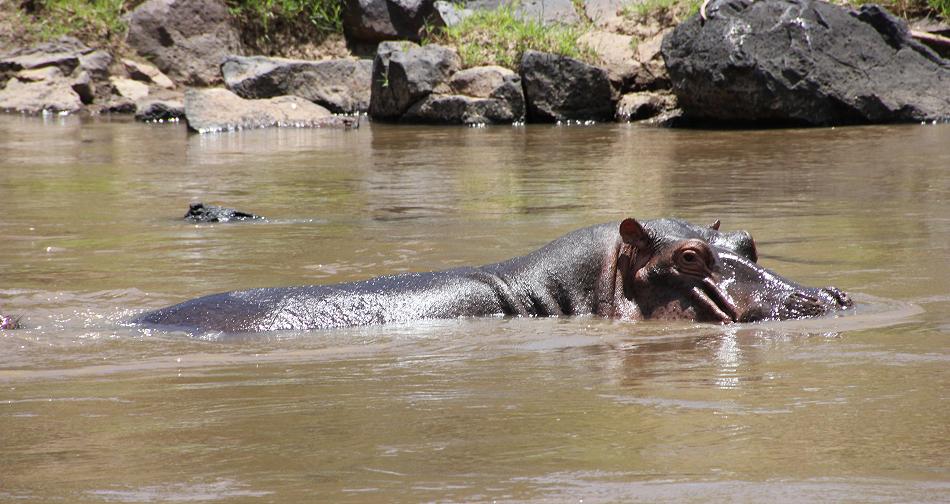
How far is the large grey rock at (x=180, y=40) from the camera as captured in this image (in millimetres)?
23766

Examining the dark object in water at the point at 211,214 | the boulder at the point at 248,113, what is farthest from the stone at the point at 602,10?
the dark object in water at the point at 211,214

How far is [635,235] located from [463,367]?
44.8 inches

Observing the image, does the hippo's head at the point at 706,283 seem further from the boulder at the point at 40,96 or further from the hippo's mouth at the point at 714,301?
the boulder at the point at 40,96

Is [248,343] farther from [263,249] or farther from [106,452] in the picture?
[263,249]

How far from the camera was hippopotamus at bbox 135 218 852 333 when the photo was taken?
539 centimetres

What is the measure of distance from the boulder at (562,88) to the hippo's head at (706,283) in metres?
13.6

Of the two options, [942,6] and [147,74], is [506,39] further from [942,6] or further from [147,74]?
[147,74]

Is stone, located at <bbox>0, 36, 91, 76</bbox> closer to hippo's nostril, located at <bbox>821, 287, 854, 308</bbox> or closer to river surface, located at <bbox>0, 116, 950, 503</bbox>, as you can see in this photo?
river surface, located at <bbox>0, 116, 950, 503</bbox>

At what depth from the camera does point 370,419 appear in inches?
148

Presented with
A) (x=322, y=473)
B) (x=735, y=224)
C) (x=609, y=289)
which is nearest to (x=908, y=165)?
(x=735, y=224)

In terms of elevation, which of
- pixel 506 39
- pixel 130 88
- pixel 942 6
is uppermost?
pixel 942 6

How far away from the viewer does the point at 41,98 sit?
22.2 m

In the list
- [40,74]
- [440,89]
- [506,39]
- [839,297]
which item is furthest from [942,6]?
[839,297]

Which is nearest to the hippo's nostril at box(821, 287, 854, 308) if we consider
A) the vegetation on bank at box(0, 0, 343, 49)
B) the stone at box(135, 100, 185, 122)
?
the stone at box(135, 100, 185, 122)
